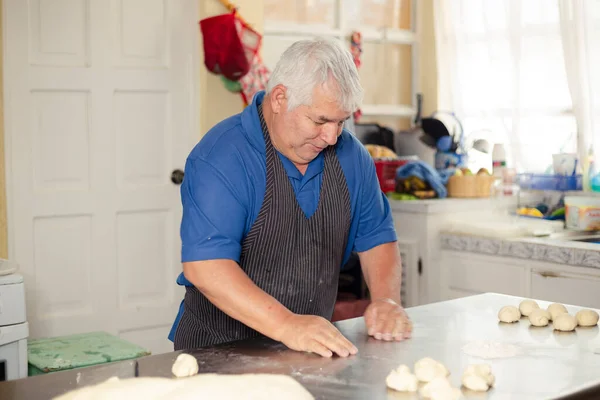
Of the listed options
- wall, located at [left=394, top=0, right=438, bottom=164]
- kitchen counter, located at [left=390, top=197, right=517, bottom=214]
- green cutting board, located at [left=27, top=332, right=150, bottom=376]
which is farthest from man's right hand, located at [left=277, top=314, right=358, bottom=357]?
wall, located at [left=394, top=0, right=438, bottom=164]

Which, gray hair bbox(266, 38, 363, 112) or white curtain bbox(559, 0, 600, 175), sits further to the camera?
white curtain bbox(559, 0, 600, 175)

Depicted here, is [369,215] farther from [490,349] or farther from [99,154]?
[99,154]

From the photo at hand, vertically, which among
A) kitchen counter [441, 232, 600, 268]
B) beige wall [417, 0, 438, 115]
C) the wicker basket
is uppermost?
beige wall [417, 0, 438, 115]

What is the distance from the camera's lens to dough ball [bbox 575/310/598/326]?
2324mm

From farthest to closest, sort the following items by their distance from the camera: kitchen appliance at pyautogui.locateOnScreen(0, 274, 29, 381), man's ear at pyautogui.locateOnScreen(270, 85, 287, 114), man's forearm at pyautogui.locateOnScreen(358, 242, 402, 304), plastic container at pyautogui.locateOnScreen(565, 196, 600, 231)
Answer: plastic container at pyautogui.locateOnScreen(565, 196, 600, 231) → kitchen appliance at pyautogui.locateOnScreen(0, 274, 29, 381) → man's forearm at pyautogui.locateOnScreen(358, 242, 402, 304) → man's ear at pyautogui.locateOnScreen(270, 85, 287, 114)

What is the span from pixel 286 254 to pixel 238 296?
32 cm

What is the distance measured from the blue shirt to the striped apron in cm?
3

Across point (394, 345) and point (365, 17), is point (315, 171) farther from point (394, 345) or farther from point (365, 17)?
point (365, 17)

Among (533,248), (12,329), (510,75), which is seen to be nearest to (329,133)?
(12,329)

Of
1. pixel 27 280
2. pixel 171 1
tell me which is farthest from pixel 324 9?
pixel 27 280

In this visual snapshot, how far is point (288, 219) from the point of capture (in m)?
2.37

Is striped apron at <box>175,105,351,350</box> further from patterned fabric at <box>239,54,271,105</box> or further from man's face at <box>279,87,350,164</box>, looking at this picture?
patterned fabric at <box>239,54,271,105</box>

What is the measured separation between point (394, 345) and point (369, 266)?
0.51 m

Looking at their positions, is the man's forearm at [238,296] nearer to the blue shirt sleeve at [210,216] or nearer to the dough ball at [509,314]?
the blue shirt sleeve at [210,216]
